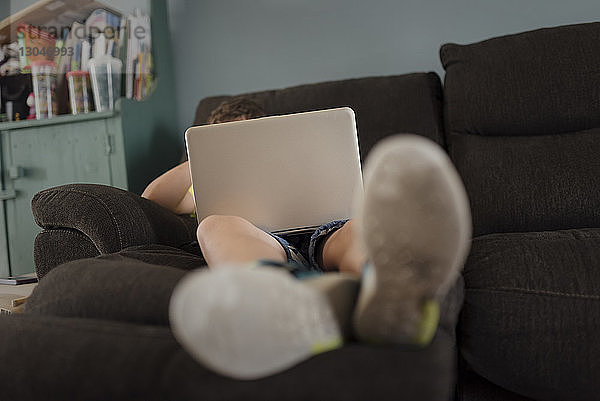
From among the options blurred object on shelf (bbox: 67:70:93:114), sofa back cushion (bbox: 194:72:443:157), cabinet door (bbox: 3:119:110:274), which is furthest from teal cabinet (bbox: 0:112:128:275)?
sofa back cushion (bbox: 194:72:443:157)

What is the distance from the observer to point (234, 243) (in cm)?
98

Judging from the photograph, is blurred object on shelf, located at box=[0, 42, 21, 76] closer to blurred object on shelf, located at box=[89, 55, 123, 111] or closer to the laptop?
blurred object on shelf, located at box=[89, 55, 123, 111]

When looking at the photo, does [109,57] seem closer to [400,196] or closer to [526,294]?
[526,294]

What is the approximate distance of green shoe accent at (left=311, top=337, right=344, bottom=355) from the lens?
60 centimetres

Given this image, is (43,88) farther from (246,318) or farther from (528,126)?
(246,318)

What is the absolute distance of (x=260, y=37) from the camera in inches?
99.0

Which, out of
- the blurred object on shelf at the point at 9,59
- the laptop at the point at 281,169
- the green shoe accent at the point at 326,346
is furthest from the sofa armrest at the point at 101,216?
the blurred object on shelf at the point at 9,59

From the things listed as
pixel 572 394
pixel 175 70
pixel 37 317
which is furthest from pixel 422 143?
pixel 175 70

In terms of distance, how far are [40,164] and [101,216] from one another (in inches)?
43.8

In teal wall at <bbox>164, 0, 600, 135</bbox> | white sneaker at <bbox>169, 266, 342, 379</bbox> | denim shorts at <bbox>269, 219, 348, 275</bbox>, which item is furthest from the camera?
teal wall at <bbox>164, 0, 600, 135</bbox>

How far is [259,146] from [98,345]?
57 centimetres

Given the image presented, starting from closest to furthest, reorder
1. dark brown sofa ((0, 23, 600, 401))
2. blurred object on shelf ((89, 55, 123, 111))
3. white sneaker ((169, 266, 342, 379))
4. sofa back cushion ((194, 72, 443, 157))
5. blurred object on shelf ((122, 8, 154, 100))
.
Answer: white sneaker ((169, 266, 342, 379)), dark brown sofa ((0, 23, 600, 401)), sofa back cushion ((194, 72, 443, 157)), blurred object on shelf ((89, 55, 123, 111)), blurred object on shelf ((122, 8, 154, 100))

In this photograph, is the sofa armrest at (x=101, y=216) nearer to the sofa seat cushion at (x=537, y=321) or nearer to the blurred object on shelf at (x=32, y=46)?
the sofa seat cushion at (x=537, y=321)

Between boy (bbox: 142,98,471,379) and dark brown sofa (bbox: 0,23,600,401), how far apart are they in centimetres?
4
